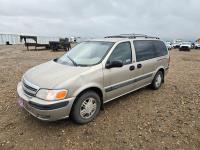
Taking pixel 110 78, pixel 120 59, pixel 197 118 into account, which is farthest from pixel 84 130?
pixel 197 118

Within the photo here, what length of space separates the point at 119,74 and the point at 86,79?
94 centimetres

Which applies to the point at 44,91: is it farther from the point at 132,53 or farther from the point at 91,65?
the point at 132,53

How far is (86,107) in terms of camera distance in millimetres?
3350

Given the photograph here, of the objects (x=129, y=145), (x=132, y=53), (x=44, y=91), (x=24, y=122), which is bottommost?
(x=129, y=145)

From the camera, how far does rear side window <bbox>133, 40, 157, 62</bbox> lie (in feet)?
14.2

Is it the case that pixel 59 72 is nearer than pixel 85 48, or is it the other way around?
pixel 59 72

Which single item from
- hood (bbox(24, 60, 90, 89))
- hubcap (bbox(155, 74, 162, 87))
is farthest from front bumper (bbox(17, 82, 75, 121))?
hubcap (bbox(155, 74, 162, 87))

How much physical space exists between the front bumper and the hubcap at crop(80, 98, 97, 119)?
1.19ft

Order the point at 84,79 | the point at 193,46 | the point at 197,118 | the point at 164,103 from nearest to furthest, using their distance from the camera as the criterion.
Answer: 1. the point at 84,79
2. the point at 197,118
3. the point at 164,103
4. the point at 193,46

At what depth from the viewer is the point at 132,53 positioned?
163 inches

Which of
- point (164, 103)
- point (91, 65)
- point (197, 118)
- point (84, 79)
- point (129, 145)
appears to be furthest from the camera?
point (164, 103)

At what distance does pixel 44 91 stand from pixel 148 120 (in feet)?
7.39

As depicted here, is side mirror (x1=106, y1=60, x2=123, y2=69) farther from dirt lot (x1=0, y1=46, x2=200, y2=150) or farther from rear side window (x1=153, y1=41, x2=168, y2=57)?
rear side window (x1=153, y1=41, x2=168, y2=57)

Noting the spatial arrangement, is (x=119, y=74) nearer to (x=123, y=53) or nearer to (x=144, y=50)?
(x=123, y=53)
